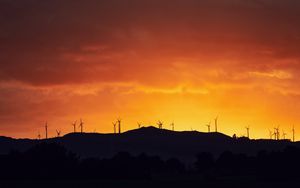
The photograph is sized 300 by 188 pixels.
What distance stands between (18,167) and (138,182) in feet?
124

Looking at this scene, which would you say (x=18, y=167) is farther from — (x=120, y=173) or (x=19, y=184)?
(x=19, y=184)

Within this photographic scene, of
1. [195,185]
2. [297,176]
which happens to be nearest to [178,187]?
[195,185]

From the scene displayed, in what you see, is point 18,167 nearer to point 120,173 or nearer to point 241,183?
point 120,173

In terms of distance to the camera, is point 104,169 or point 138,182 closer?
point 138,182

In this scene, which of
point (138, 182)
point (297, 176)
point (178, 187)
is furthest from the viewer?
point (297, 176)

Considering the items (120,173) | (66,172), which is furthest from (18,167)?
→ (120,173)

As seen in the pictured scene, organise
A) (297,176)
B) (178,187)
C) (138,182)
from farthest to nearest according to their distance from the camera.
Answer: (297,176) < (138,182) < (178,187)

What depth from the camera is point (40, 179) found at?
182125 mm

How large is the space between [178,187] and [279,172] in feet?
149

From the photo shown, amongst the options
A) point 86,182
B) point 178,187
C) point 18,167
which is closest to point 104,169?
→ point 18,167

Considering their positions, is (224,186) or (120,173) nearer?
(224,186)

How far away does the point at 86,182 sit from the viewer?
542ft

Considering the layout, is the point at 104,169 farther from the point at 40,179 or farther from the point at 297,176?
the point at 297,176

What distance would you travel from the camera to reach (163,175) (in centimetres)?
19462
